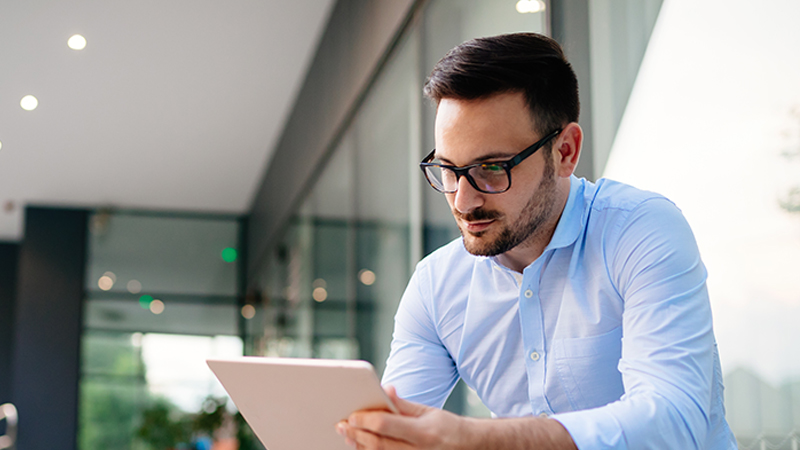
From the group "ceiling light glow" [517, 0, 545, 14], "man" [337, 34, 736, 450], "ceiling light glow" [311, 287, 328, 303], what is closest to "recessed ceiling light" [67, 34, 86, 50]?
"ceiling light glow" [311, 287, 328, 303]

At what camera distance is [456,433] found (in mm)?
917

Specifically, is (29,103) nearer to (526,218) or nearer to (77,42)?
(77,42)

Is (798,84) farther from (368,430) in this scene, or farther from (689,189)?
(368,430)

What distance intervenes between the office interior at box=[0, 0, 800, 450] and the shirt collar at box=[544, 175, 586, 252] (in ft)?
1.20

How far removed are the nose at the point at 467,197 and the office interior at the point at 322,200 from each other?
55 centimetres

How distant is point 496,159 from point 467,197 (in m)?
0.08

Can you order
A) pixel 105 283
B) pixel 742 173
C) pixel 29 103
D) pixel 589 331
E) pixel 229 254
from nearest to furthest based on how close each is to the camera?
pixel 589 331, pixel 742 173, pixel 29 103, pixel 105 283, pixel 229 254

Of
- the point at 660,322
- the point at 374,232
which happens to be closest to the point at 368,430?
the point at 660,322

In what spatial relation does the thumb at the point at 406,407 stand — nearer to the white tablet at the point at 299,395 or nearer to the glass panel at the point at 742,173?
the white tablet at the point at 299,395

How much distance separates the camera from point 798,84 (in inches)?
51.5

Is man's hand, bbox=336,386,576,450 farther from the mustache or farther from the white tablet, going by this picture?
the mustache

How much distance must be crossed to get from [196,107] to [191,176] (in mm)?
1926

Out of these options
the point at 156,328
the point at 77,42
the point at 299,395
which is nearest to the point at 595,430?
the point at 299,395

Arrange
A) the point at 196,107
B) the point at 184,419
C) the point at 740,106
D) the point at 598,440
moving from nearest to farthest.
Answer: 1. the point at 598,440
2. the point at 740,106
3. the point at 196,107
4. the point at 184,419
